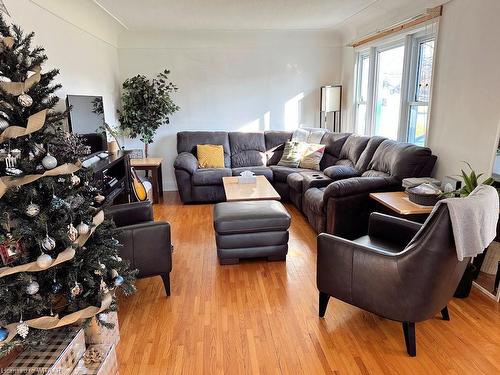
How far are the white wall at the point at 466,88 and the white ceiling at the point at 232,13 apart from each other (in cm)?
124

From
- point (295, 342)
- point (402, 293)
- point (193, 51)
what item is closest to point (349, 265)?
point (402, 293)

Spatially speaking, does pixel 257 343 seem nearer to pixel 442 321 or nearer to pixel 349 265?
pixel 349 265

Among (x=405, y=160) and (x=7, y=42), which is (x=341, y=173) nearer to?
(x=405, y=160)

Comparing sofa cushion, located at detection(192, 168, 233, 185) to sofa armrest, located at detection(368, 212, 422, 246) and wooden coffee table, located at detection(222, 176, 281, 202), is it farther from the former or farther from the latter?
sofa armrest, located at detection(368, 212, 422, 246)

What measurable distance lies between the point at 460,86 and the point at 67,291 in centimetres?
331

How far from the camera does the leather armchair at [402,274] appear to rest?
69.3 inches

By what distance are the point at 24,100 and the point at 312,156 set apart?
412 cm

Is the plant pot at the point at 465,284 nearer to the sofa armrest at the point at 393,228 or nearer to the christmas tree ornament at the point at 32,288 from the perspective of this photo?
the sofa armrest at the point at 393,228

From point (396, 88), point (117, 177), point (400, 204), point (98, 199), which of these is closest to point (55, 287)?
point (98, 199)

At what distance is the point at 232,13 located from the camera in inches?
173

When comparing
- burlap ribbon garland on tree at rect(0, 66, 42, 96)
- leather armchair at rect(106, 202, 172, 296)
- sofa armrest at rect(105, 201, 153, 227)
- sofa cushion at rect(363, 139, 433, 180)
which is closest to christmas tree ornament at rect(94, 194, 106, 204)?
burlap ribbon garland on tree at rect(0, 66, 42, 96)

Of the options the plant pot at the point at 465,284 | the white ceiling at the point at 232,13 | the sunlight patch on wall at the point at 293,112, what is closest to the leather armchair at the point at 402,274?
the plant pot at the point at 465,284

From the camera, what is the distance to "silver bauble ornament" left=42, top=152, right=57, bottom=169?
1401 mm

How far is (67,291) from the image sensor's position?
155 cm
